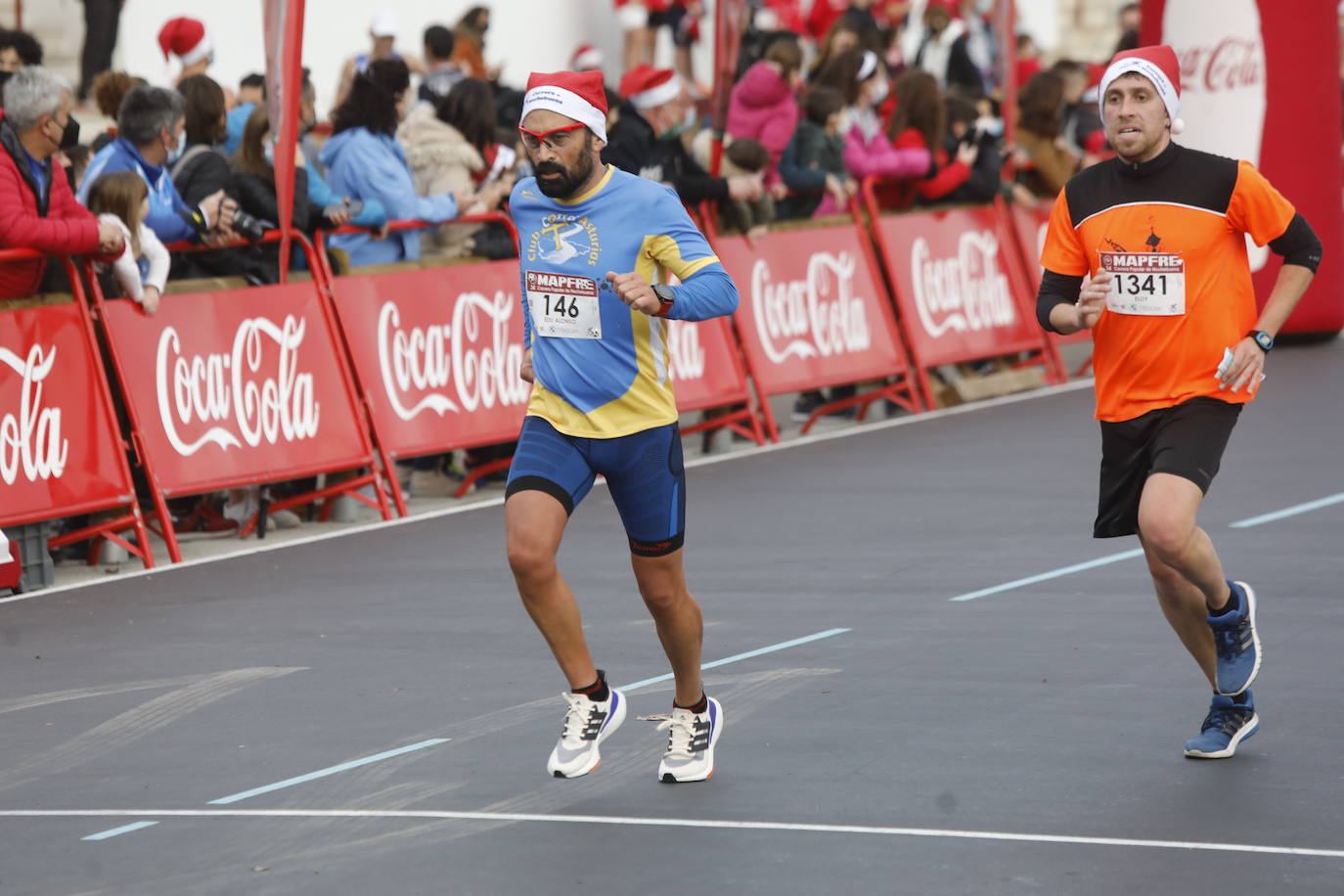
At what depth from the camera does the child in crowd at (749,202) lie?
1509 centimetres

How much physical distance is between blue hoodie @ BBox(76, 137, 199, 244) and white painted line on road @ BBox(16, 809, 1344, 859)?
5.72 m

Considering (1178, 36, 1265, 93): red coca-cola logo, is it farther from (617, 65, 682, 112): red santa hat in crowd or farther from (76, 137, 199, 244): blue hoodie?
(76, 137, 199, 244): blue hoodie

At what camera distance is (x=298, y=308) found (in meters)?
12.3

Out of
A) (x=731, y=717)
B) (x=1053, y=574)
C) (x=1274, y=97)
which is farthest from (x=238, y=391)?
(x=1274, y=97)

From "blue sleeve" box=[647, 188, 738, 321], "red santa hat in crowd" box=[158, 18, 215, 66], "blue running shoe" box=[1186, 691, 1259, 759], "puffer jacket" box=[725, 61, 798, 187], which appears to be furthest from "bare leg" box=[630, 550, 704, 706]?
"puffer jacket" box=[725, 61, 798, 187]

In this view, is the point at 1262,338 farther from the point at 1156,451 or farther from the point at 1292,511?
the point at 1292,511

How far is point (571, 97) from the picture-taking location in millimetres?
6516

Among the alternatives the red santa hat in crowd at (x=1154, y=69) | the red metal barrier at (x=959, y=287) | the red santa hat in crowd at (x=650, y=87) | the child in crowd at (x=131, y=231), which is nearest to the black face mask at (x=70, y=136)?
the child in crowd at (x=131, y=231)

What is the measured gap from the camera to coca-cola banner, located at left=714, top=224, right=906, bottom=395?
49.6ft

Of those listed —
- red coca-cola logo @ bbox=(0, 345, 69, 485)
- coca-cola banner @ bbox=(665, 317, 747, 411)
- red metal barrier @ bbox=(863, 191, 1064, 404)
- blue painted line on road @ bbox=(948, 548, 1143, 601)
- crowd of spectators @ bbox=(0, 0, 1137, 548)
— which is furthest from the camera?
red metal barrier @ bbox=(863, 191, 1064, 404)

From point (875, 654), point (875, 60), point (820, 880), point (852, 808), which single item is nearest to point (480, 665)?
point (875, 654)

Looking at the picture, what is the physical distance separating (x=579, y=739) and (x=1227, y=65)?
13.9m

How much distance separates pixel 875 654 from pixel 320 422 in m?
4.87

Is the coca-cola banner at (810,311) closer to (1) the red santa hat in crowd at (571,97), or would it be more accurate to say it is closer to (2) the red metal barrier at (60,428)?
(2) the red metal barrier at (60,428)
